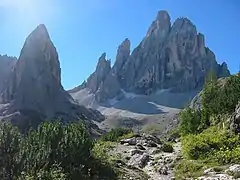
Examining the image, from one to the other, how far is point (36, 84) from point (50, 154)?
176 m

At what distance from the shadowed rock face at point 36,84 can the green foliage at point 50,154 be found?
163m

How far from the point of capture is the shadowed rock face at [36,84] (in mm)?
186750

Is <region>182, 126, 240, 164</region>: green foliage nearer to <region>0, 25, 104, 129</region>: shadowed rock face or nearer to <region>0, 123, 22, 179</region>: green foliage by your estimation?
<region>0, 123, 22, 179</region>: green foliage

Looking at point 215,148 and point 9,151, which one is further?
point 215,148

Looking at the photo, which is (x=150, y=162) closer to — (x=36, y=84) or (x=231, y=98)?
(x=231, y=98)

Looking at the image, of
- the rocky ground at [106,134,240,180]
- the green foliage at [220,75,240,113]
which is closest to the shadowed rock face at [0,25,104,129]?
the green foliage at [220,75,240,113]

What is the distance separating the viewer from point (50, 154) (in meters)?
19.4

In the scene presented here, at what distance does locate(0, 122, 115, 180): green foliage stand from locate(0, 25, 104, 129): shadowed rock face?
163 meters

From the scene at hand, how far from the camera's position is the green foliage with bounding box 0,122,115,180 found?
16.4 m

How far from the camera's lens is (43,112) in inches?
7259

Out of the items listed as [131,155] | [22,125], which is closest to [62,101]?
[22,125]

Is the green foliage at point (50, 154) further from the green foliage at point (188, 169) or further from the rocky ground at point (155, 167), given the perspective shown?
the green foliage at point (188, 169)

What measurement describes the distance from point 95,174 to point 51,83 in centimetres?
18006

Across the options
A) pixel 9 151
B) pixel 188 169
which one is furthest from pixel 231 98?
pixel 9 151
